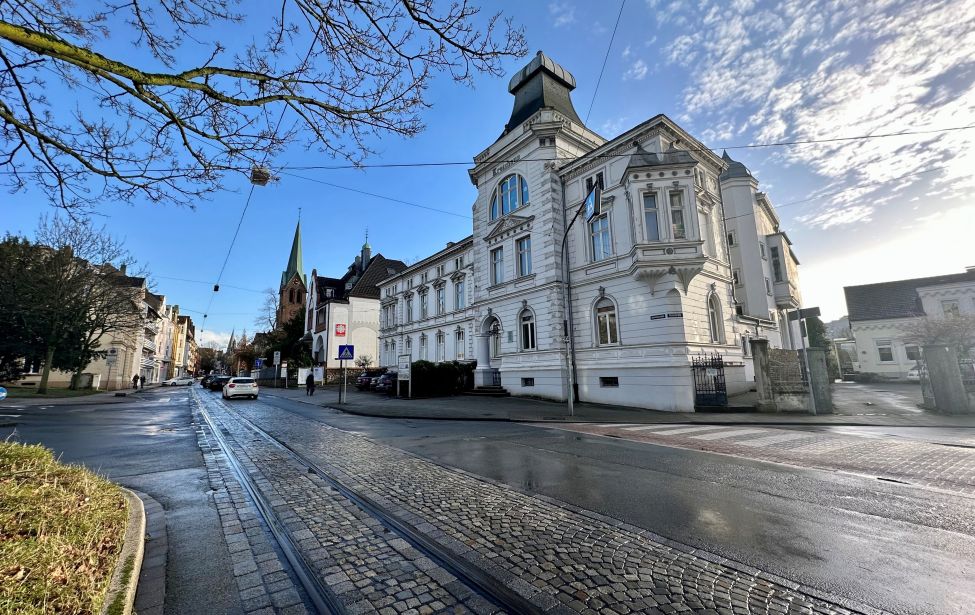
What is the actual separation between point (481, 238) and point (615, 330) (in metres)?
10.8

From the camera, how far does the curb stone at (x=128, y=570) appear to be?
8.71 ft

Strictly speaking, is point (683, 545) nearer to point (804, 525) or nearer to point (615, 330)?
point (804, 525)

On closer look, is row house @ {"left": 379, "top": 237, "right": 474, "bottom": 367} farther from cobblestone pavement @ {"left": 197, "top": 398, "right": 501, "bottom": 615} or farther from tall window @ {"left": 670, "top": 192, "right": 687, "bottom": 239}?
cobblestone pavement @ {"left": 197, "top": 398, "right": 501, "bottom": 615}

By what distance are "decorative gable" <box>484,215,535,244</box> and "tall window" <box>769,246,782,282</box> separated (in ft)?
66.9

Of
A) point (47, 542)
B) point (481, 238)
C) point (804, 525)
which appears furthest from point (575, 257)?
point (47, 542)

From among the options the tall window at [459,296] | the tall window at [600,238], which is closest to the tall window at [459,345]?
the tall window at [459,296]

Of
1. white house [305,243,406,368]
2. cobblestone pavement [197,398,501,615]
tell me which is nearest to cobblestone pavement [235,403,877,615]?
cobblestone pavement [197,398,501,615]

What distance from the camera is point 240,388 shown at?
26938 millimetres

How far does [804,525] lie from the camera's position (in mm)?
4391

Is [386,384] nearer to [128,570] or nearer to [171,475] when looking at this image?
[171,475]

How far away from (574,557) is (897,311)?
48.1 m

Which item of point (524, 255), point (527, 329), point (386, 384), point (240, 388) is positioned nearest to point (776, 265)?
point (524, 255)

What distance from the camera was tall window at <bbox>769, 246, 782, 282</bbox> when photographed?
30094mm

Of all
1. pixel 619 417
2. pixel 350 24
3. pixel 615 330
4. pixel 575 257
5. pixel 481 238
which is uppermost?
pixel 481 238
